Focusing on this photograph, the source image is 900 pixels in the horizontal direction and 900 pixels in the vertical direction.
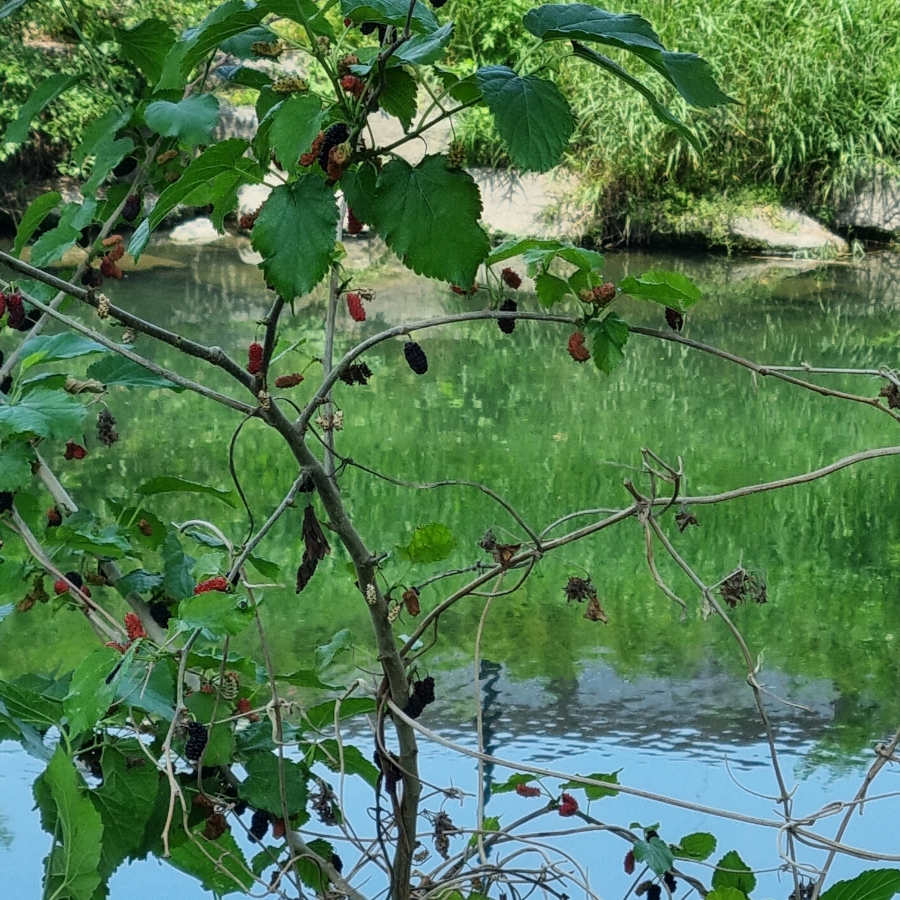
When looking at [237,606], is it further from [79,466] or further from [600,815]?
[79,466]

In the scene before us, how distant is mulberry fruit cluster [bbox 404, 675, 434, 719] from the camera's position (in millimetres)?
528

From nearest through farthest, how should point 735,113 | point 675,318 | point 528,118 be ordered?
point 528,118 → point 675,318 → point 735,113

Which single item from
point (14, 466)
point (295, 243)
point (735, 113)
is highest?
point (735, 113)

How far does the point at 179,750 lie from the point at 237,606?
0.44ft

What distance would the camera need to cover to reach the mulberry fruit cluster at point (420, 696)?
53cm

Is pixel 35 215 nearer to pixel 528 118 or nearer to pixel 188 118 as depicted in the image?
pixel 188 118

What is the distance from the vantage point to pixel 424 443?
5.08 ft

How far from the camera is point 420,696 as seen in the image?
1.76 feet

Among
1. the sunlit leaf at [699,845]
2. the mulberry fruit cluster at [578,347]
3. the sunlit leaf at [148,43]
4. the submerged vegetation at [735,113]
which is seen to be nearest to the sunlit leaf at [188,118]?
the sunlit leaf at [148,43]

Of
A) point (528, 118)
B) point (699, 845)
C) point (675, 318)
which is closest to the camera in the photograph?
point (528, 118)

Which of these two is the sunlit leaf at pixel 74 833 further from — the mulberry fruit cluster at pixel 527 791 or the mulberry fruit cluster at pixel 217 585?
the mulberry fruit cluster at pixel 527 791

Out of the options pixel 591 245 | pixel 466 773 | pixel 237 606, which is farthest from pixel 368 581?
pixel 591 245

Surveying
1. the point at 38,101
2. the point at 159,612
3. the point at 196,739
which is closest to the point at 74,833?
the point at 196,739

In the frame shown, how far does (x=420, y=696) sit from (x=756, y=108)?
422 cm
